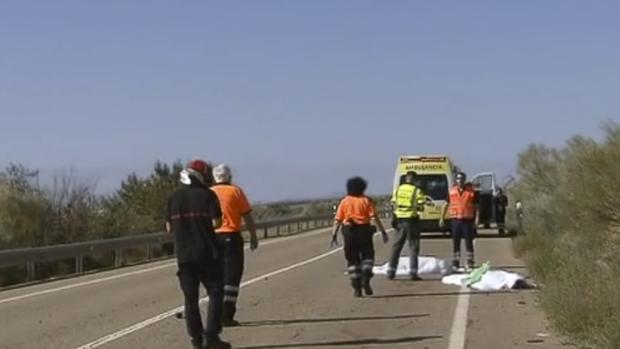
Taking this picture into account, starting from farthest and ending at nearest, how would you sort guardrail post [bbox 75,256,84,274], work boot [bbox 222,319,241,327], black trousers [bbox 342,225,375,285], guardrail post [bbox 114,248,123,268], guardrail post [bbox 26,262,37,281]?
guardrail post [bbox 114,248,123,268] < guardrail post [bbox 75,256,84,274] < guardrail post [bbox 26,262,37,281] < black trousers [bbox 342,225,375,285] < work boot [bbox 222,319,241,327]

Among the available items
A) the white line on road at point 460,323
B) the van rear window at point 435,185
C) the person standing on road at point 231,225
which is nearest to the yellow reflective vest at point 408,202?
the white line on road at point 460,323

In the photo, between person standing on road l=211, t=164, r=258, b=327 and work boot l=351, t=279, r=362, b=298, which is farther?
work boot l=351, t=279, r=362, b=298

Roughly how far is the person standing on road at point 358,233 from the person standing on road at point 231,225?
12.8ft

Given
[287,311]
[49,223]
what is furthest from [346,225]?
[49,223]

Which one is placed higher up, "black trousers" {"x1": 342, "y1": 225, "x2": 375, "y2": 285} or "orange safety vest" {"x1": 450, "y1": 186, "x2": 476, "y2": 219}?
"orange safety vest" {"x1": 450, "y1": 186, "x2": 476, "y2": 219}

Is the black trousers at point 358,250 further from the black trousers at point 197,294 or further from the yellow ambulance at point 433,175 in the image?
the yellow ambulance at point 433,175

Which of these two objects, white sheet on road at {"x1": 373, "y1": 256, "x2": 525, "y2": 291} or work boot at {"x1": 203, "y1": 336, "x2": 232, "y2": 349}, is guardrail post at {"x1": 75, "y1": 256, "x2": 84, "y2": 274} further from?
work boot at {"x1": 203, "y1": 336, "x2": 232, "y2": 349}

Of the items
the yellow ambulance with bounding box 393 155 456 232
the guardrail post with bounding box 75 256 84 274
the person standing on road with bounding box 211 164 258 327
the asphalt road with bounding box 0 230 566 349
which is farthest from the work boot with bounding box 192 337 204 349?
the yellow ambulance with bounding box 393 155 456 232

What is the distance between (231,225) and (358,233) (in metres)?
4.36

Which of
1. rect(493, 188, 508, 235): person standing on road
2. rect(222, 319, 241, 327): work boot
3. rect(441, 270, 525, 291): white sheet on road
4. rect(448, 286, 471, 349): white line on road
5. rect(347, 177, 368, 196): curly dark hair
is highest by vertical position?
rect(347, 177, 368, 196): curly dark hair

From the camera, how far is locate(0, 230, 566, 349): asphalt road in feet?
44.2

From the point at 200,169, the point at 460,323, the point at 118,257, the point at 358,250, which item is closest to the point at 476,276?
the point at 358,250

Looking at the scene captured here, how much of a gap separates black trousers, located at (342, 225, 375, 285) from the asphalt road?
43 cm

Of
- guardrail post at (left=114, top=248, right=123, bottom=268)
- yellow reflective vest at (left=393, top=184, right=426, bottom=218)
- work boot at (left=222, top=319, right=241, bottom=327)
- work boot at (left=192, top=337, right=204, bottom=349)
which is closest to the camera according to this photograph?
work boot at (left=192, top=337, right=204, bottom=349)
